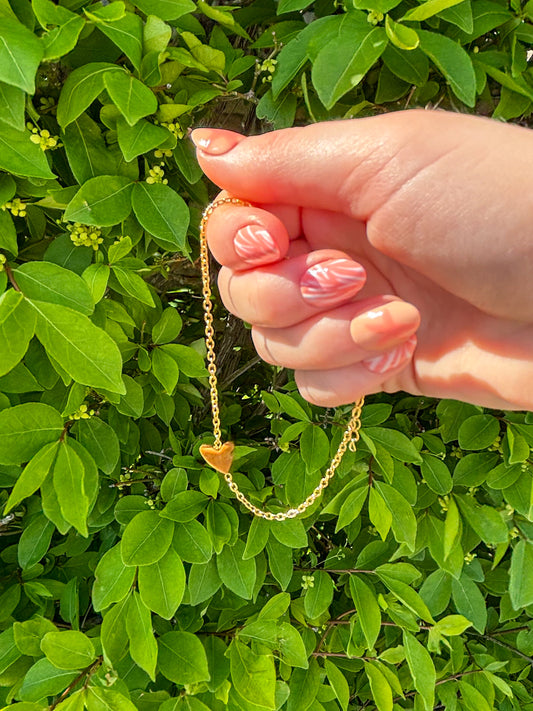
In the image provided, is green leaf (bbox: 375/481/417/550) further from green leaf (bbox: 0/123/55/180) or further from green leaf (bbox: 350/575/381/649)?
green leaf (bbox: 0/123/55/180)

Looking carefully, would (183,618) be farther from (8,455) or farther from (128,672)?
(8,455)

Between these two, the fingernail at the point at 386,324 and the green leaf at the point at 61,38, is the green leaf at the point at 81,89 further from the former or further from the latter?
the fingernail at the point at 386,324

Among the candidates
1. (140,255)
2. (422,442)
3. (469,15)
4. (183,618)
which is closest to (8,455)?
(140,255)

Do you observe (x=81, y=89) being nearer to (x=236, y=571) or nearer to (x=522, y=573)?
(x=236, y=571)

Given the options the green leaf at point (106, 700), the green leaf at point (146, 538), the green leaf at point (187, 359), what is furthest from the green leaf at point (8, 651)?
the green leaf at point (187, 359)

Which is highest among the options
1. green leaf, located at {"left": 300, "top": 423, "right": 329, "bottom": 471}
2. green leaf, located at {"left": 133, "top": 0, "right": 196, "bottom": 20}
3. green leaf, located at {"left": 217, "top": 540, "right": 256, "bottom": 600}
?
green leaf, located at {"left": 133, "top": 0, "right": 196, "bottom": 20}

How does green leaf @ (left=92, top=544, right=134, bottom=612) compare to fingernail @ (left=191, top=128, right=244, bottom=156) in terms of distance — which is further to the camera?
green leaf @ (left=92, top=544, right=134, bottom=612)

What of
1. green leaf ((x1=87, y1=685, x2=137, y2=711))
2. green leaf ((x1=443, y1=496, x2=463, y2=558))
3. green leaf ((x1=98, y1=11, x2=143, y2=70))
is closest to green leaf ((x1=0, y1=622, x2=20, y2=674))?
green leaf ((x1=87, y1=685, x2=137, y2=711))
